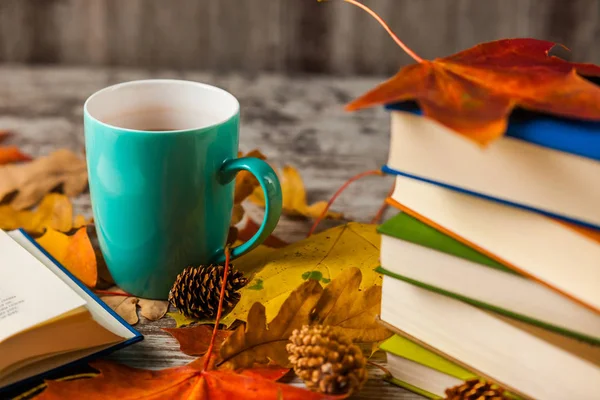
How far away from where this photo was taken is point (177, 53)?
53.7 inches

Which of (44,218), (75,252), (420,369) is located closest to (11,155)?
(44,218)

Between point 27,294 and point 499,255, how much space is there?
0.34 metres

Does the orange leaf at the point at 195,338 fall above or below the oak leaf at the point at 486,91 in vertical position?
below

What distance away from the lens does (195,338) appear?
1.93 feet

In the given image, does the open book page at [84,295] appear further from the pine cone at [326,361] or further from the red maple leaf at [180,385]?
the pine cone at [326,361]

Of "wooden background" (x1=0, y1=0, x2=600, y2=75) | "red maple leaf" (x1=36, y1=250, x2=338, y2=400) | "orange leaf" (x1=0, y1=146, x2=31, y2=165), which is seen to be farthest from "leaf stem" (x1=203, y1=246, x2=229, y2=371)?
"wooden background" (x1=0, y1=0, x2=600, y2=75)

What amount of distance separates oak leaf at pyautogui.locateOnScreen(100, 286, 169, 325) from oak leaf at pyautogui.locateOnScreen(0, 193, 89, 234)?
0.48 feet

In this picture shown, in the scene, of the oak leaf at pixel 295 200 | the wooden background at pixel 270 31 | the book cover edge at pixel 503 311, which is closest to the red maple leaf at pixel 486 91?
the book cover edge at pixel 503 311

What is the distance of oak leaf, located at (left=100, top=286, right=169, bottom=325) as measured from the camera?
628 mm

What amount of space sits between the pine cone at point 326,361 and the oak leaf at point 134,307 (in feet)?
0.55

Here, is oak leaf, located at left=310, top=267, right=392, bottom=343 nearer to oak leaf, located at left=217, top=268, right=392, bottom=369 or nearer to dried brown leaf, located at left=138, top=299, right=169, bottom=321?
oak leaf, located at left=217, top=268, right=392, bottom=369

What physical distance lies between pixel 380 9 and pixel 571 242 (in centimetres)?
95

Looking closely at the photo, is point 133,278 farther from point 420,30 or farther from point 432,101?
point 420,30

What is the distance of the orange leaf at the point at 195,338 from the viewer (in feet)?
1.90
